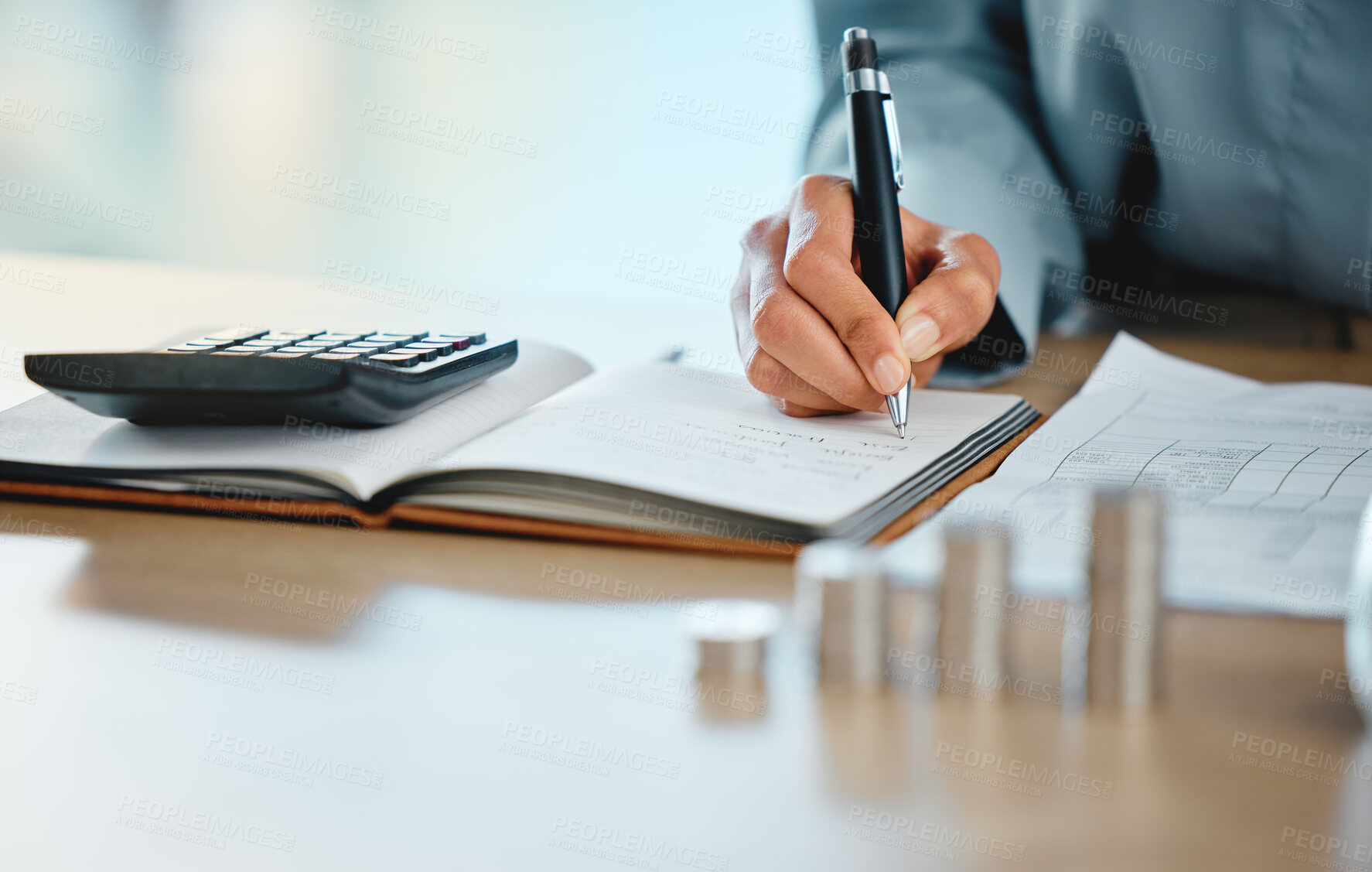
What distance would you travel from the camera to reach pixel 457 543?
483mm

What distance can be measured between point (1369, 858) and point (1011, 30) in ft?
3.28

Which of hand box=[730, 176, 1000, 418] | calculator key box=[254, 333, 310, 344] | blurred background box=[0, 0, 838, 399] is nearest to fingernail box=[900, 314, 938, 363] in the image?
hand box=[730, 176, 1000, 418]

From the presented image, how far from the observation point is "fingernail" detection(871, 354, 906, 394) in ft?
1.86

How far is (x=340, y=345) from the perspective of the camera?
Answer: 1.92 ft

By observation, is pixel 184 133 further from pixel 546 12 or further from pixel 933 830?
pixel 933 830

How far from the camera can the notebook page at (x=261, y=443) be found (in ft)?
1.67

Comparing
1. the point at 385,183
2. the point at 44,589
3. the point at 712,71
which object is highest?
the point at 712,71

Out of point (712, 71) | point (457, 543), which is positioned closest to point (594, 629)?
point (457, 543)

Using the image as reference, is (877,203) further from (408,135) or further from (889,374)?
(408,135)

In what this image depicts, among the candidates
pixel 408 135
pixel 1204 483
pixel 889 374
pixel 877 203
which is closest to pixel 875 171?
pixel 877 203

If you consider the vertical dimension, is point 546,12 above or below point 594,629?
above

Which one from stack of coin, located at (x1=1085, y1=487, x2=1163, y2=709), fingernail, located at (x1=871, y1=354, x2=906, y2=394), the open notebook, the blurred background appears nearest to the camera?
stack of coin, located at (x1=1085, y1=487, x2=1163, y2=709)

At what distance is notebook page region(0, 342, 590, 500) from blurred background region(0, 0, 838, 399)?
5.96ft

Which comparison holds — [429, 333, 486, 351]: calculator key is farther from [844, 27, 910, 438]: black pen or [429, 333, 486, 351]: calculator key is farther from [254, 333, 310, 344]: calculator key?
[844, 27, 910, 438]: black pen
